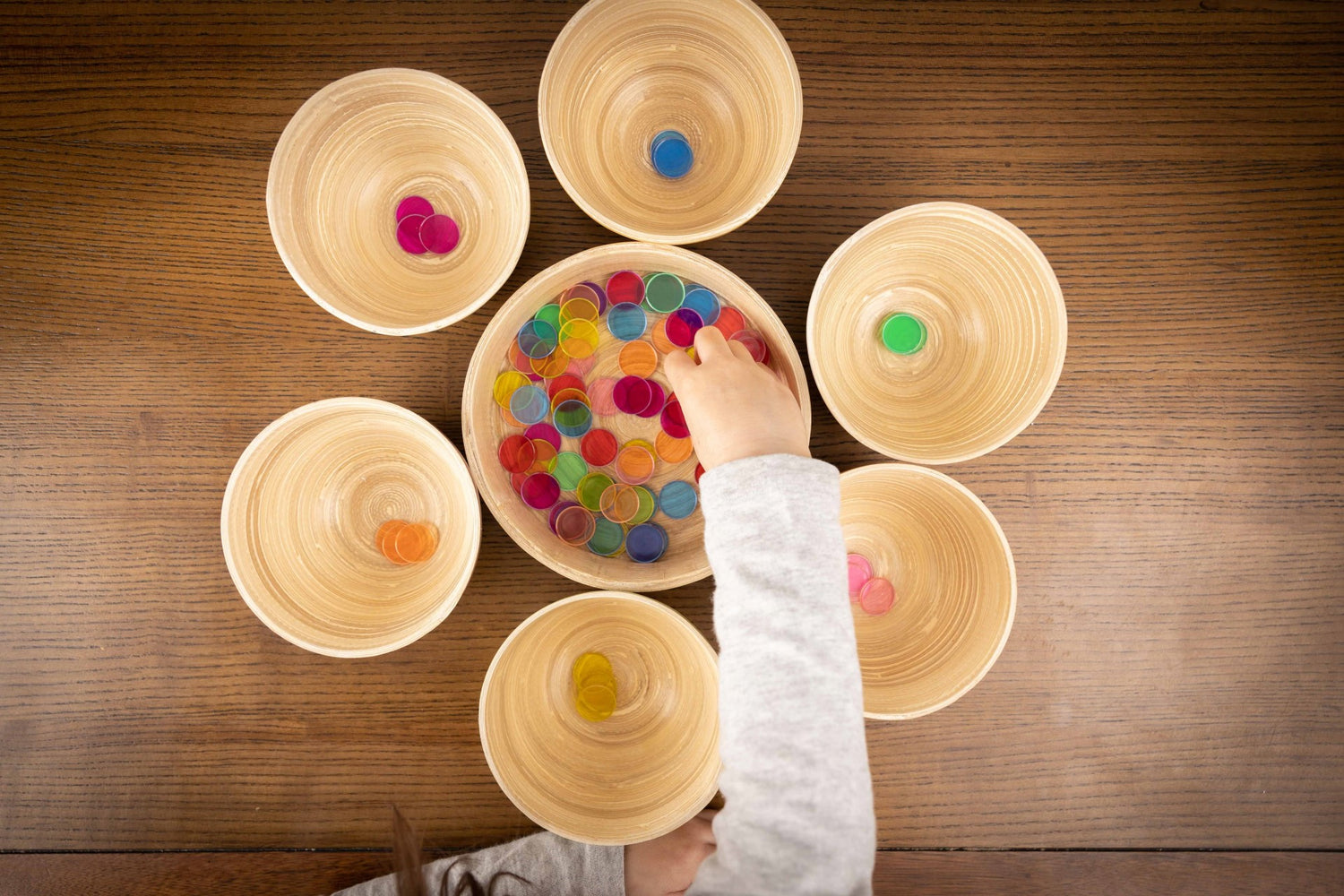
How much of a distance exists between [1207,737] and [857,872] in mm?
Result: 468

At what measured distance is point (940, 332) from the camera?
77 centimetres

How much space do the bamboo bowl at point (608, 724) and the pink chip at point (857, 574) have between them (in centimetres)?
→ 18

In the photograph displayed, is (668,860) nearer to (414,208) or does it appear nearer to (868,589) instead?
(868,589)

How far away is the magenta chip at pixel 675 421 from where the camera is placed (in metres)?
0.74

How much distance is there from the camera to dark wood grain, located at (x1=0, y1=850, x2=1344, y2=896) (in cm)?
75

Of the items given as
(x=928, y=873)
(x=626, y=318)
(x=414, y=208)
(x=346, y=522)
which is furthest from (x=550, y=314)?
(x=928, y=873)

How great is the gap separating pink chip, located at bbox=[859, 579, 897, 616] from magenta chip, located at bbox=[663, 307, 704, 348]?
0.96ft

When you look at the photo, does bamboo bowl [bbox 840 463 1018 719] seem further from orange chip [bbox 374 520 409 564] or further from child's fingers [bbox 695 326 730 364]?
orange chip [bbox 374 520 409 564]

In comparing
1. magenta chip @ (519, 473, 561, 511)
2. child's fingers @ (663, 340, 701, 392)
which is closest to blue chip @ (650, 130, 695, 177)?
child's fingers @ (663, 340, 701, 392)

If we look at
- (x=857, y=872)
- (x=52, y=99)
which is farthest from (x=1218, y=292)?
(x=52, y=99)

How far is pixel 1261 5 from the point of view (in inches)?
31.5

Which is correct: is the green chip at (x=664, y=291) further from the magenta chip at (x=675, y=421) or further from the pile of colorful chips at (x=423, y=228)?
the pile of colorful chips at (x=423, y=228)

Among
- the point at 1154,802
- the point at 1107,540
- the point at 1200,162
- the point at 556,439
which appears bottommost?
the point at 1154,802

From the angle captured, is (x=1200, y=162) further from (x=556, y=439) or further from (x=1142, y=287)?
(x=556, y=439)
